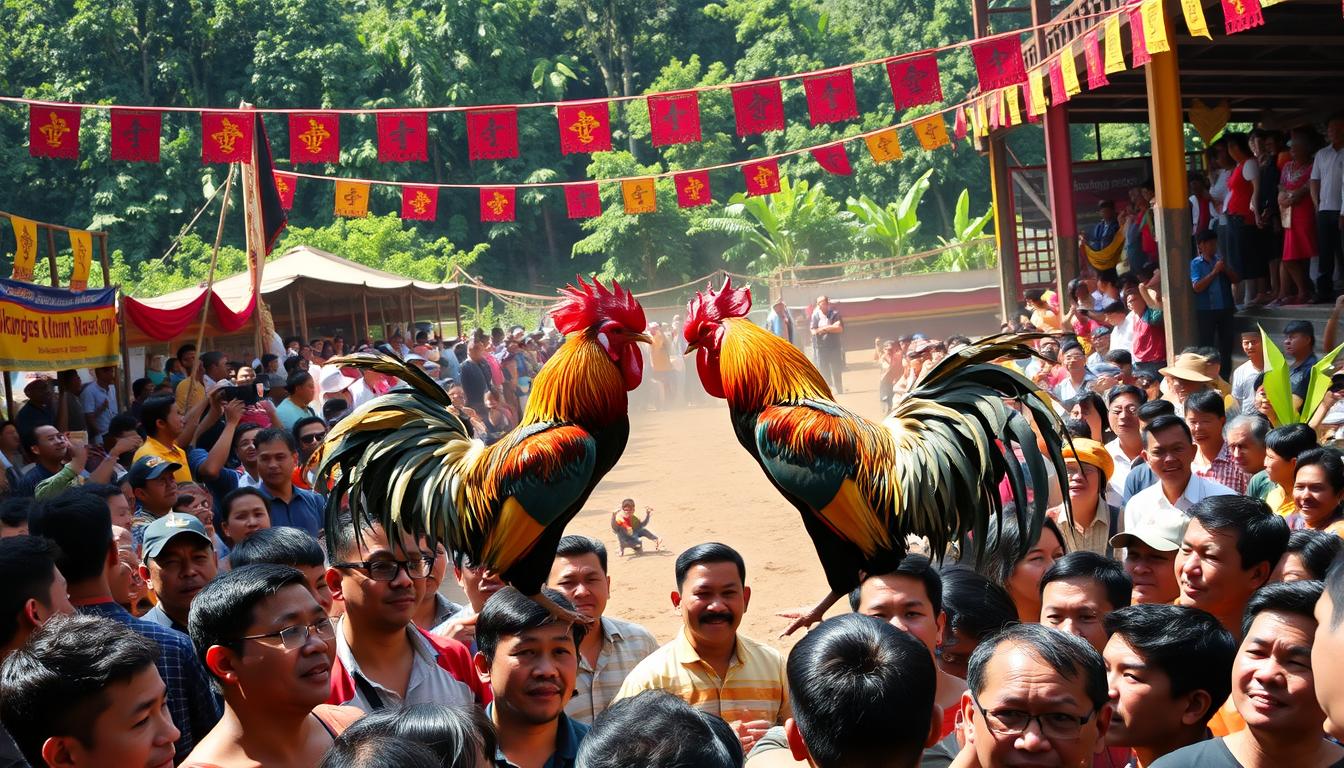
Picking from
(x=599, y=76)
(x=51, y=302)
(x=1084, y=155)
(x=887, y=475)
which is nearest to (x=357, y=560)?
(x=887, y=475)

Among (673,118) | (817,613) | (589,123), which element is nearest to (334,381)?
(589,123)

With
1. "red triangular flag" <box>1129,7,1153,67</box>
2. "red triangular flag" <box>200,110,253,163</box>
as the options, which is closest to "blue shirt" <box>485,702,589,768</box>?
"red triangular flag" <box>1129,7,1153,67</box>

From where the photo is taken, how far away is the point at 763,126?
14.9m

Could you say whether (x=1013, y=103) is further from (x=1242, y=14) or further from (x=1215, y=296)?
(x=1242, y=14)

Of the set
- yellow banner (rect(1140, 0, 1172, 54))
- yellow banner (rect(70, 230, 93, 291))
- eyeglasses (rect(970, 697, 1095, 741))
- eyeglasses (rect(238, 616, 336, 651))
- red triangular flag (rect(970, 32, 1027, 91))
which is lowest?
eyeglasses (rect(970, 697, 1095, 741))

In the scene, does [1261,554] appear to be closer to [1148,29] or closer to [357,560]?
[357,560]

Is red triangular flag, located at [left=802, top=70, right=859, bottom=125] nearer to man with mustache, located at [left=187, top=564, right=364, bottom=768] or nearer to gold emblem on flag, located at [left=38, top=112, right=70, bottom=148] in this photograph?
gold emblem on flag, located at [left=38, top=112, right=70, bottom=148]

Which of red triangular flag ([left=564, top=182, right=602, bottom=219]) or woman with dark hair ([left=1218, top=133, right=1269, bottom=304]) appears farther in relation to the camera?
red triangular flag ([left=564, top=182, right=602, bottom=219])

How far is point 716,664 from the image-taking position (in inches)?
144

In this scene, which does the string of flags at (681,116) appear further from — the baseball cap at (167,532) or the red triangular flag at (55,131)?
the baseball cap at (167,532)

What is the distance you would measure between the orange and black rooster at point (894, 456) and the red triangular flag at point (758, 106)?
11233 millimetres

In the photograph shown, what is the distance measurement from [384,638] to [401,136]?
12.4 metres

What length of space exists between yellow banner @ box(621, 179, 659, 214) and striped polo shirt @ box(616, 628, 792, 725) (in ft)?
50.4

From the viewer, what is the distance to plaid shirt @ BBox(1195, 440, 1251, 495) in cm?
580
